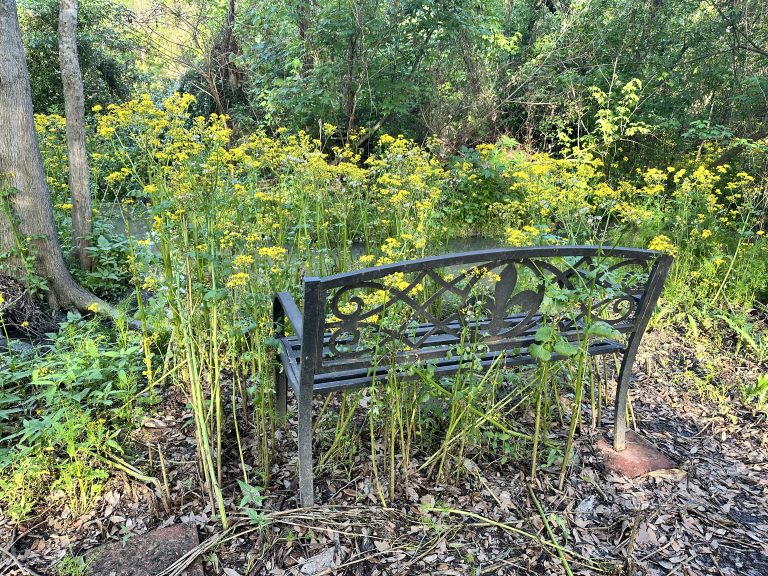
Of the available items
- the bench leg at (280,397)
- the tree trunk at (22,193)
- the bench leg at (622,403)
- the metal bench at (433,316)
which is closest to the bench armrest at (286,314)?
the metal bench at (433,316)

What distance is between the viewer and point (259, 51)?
8273 mm

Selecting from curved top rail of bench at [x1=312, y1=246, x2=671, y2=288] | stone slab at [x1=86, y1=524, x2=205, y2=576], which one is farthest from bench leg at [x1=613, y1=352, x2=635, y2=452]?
stone slab at [x1=86, y1=524, x2=205, y2=576]

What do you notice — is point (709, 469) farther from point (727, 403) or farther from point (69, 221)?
point (69, 221)

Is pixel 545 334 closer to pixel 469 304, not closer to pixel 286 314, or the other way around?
pixel 469 304

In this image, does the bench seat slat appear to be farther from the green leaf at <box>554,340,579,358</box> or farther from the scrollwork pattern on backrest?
the green leaf at <box>554,340,579,358</box>

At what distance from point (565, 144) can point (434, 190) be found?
6241 millimetres

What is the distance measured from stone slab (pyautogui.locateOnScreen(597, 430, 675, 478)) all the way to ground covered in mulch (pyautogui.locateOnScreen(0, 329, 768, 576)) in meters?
0.04

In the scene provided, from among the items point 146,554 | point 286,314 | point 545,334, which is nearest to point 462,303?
point 545,334

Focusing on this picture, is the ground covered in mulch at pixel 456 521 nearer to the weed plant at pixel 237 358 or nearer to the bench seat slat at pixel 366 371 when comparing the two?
the weed plant at pixel 237 358

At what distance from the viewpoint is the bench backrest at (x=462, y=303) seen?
1.73 meters

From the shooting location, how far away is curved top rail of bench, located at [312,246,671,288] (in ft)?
5.44

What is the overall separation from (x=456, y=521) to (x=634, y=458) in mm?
1018

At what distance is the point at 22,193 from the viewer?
3.77 meters

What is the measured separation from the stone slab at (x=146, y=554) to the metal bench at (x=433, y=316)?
0.43 meters
